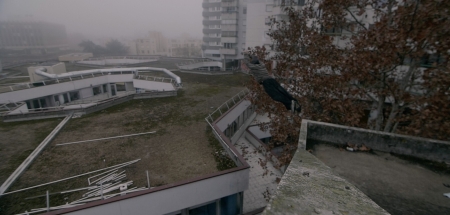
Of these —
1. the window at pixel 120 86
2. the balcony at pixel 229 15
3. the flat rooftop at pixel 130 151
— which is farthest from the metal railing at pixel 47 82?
the balcony at pixel 229 15

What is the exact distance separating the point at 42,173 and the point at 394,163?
1394 centimetres

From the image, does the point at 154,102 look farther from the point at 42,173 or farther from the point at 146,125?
the point at 42,173

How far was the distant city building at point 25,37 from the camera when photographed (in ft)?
294

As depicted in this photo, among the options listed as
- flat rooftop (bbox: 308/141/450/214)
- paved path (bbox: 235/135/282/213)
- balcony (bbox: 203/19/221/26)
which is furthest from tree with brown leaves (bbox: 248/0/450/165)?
balcony (bbox: 203/19/221/26)

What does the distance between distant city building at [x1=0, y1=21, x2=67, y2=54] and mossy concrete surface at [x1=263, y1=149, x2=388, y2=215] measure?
394ft

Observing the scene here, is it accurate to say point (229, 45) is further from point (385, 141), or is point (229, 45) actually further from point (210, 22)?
point (385, 141)

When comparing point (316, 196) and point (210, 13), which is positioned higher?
point (210, 13)

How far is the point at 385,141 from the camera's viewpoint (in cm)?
666

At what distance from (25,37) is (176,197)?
122 metres

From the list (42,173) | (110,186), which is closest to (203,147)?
(110,186)

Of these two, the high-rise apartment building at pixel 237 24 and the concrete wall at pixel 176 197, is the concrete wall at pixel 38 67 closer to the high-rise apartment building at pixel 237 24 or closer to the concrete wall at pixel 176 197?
the concrete wall at pixel 176 197

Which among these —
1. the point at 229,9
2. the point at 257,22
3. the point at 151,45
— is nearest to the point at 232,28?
the point at 229,9

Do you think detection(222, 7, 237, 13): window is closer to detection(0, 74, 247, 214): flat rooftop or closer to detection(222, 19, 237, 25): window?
detection(222, 19, 237, 25): window

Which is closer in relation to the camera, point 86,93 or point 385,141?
point 385,141
